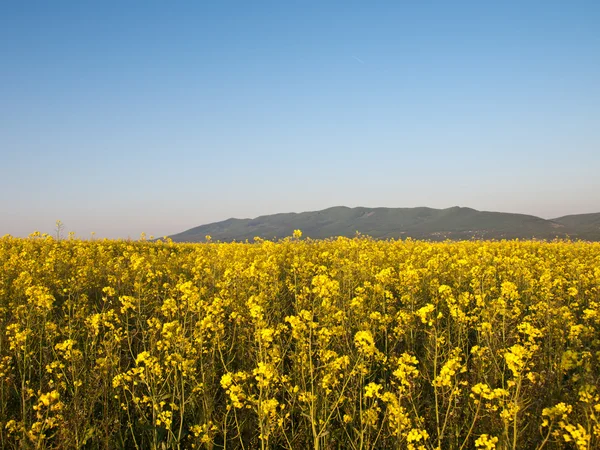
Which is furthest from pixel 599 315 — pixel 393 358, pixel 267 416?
pixel 267 416

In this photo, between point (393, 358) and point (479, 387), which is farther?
point (393, 358)

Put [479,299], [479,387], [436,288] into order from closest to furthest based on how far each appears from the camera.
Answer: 1. [479,387]
2. [479,299]
3. [436,288]

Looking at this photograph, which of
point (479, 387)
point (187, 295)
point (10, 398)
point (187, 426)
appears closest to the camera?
point (479, 387)

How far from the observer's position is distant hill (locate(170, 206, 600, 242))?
9412 centimetres

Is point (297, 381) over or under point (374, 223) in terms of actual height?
under

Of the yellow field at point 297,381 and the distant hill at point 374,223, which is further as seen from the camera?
the distant hill at point 374,223

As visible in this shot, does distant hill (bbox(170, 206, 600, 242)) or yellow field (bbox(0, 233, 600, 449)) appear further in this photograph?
distant hill (bbox(170, 206, 600, 242))

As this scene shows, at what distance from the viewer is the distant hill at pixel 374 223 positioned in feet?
309

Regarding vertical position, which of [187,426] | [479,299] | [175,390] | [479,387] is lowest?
[187,426]

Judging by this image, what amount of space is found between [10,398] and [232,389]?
311 centimetres

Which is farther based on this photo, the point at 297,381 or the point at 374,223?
the point at 374,223

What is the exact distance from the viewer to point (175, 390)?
413cm

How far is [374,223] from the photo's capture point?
5591 inches

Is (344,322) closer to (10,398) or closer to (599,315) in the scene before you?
(599,315)
